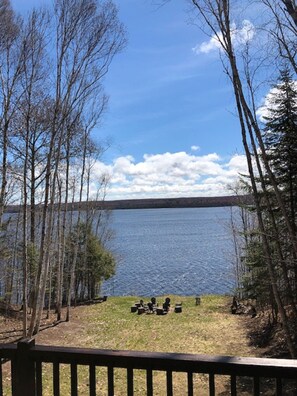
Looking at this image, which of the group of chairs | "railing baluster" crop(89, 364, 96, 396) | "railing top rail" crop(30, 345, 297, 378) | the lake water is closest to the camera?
"railing top rail" crop(30, 345, 297, 378)

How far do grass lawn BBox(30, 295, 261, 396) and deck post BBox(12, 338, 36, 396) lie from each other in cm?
559

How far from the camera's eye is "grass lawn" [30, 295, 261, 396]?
7.90 m

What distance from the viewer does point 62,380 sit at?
8.01 m

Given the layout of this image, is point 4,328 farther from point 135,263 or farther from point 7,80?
point 135,263

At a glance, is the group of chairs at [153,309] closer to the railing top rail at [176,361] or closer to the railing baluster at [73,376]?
the railing baluster at [73,376]

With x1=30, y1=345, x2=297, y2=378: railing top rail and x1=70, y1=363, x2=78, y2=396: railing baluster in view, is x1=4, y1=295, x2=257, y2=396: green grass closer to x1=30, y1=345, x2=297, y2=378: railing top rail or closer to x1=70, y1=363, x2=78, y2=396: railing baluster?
x1=70, y1=363, x2=78, y2=396: railing baluster

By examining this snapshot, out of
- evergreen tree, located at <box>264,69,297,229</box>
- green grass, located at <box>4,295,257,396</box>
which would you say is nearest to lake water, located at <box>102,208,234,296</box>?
green grass, located at <box>4,295,257,396</box>

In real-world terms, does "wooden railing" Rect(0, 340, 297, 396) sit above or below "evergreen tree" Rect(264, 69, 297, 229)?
below

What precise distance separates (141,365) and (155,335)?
1189cm

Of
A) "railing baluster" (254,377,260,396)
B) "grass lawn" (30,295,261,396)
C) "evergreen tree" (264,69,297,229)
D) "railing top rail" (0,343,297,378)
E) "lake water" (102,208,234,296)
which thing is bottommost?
"lake water" (102,208,234,296)

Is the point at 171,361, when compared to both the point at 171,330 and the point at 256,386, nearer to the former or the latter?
the point at 256,386

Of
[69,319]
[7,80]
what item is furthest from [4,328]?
[7,80]

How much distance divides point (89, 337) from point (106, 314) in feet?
18.1

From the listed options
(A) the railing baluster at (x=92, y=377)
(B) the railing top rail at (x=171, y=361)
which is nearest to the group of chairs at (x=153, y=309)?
(A) the railing baluster at (x=92, y=377)
